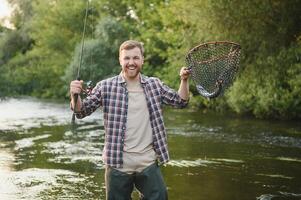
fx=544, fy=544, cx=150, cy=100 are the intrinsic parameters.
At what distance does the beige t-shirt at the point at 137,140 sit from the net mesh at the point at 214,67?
4.20 feet

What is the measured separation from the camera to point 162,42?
45438mm

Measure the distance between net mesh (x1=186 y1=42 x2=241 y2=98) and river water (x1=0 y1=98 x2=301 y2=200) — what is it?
2.89 m

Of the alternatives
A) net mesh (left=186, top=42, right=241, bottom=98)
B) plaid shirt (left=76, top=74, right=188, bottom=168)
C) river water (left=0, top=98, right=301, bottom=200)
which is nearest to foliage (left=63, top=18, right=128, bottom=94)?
river water (left=0, top=98, right=301, bottom=200)

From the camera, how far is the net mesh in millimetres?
6246

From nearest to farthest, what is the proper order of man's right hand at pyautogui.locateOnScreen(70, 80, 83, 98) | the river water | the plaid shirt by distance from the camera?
man's right hand at pyautogui.locateOnScreen(70, 80, 83, 98) < the plaid shirt < the river water

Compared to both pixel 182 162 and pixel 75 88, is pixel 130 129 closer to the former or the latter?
pixel 75 88

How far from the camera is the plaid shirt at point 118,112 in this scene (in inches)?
196

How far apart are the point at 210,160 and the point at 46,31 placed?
143 feet

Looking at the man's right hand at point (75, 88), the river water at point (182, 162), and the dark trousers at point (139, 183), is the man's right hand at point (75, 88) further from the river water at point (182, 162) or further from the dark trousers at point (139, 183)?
the river water at point (182, 162)

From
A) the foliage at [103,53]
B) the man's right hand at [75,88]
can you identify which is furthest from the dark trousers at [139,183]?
the foliage at [103,53]

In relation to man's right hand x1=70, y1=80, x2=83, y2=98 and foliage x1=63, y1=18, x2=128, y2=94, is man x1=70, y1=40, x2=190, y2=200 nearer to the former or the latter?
man's right hand x1=70, y1=80, x2=83, y2=98

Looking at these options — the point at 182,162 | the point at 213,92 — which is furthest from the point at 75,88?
the point at 182,162

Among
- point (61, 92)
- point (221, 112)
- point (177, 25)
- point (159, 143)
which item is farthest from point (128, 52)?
point (61, 92)

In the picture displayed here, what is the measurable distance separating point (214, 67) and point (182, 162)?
20.3ft
